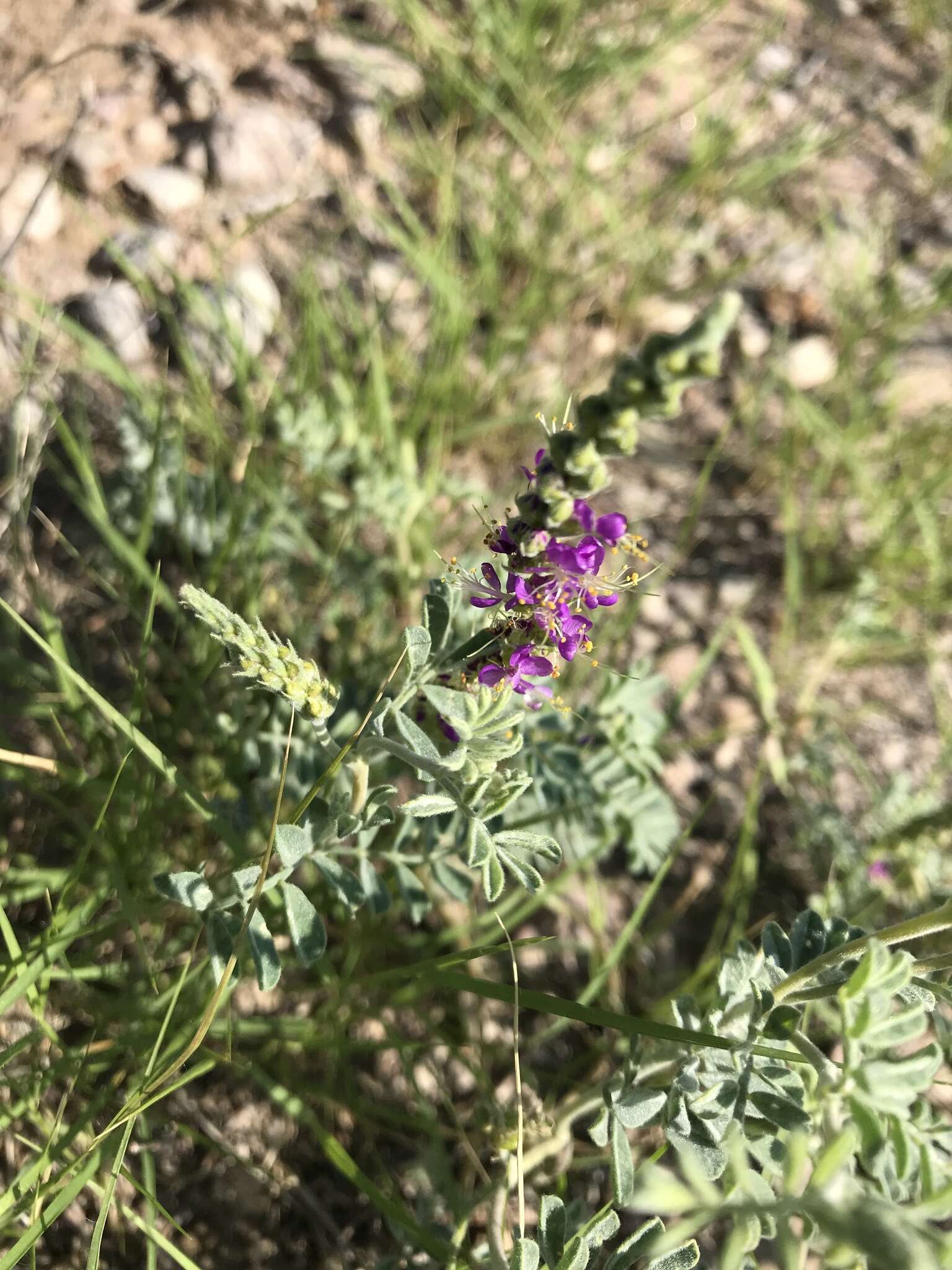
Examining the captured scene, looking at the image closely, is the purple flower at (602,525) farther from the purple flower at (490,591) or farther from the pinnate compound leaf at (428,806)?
the pinnate compound leaf at (428,806)

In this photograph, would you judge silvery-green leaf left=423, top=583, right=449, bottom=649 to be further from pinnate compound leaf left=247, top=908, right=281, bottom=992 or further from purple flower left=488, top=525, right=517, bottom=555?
pinnate compound leaf left=247, top=908, right=281, bottom=992

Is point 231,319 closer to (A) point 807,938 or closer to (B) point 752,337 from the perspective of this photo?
(B) point 752,337

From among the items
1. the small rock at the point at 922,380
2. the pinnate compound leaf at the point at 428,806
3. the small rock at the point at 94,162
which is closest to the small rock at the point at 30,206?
the small rock at the point at 94,162

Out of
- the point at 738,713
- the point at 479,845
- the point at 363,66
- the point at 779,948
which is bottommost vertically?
the point at 738,713

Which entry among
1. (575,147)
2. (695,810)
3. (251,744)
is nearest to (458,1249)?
Answer: (251,744)

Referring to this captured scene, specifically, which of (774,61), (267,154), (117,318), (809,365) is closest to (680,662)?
(809,365)
